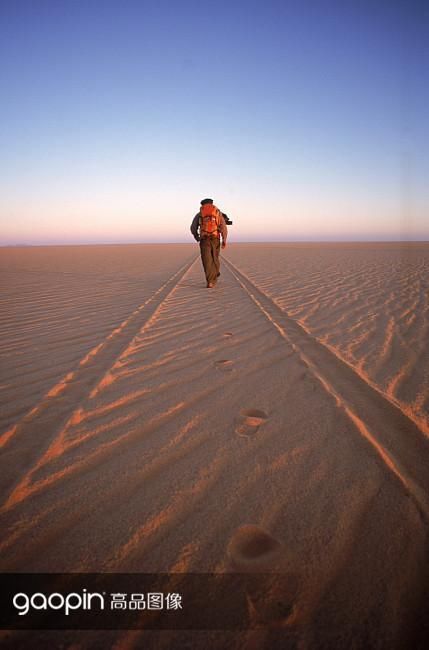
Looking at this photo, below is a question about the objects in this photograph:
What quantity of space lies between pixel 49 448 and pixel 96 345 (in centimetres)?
194

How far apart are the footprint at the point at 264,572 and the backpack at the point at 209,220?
6.54 metres

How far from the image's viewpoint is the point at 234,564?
1.10 meters

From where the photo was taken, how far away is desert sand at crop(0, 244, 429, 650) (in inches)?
39.1

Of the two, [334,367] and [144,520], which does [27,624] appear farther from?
[334,367]

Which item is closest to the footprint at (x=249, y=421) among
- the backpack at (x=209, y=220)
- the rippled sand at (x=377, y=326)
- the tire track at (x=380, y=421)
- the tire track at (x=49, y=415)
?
the tire track at (x=380, y=421)

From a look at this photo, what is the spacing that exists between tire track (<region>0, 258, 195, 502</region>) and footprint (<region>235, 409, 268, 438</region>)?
1162 mm

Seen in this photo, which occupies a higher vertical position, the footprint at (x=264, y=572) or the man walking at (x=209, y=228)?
the man walking at (x=209, y=228)

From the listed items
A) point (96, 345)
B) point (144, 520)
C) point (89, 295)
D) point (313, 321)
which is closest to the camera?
point (144, 520)

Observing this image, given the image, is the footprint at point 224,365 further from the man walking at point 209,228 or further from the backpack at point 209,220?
the backpack at point 209,220

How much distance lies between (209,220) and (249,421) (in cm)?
588

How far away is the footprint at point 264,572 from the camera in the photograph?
97 cm

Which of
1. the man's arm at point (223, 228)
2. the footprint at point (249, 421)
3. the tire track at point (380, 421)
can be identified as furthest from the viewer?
the man's arm at point (223, 228)

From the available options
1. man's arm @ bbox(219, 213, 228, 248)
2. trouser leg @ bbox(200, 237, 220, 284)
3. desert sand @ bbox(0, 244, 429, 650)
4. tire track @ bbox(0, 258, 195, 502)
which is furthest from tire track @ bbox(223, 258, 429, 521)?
man's arm @ bbox(219, 213, 228, 248)

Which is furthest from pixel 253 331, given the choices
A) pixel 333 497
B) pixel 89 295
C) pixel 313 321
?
pixel 89 295
